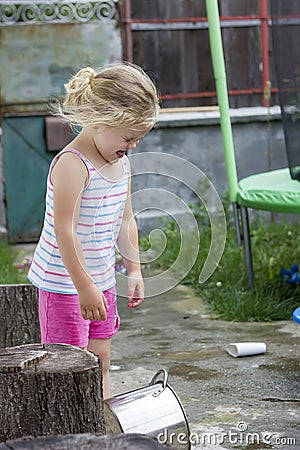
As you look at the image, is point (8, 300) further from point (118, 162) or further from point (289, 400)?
point (289, 400)

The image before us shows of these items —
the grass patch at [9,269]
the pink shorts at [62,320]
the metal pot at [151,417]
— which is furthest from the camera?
the grass patch at [9,269]

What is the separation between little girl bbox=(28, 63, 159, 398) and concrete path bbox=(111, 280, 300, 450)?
0.51 meters

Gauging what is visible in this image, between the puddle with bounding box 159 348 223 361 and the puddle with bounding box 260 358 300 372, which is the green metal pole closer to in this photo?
the puddle with bounding box 159 348 223 361

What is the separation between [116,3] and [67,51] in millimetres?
509

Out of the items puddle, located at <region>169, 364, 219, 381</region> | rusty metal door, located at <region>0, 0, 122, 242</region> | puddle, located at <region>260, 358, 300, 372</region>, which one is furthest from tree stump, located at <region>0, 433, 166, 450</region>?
rusty metal door, located at <region>0, 0, 122, 242</region>

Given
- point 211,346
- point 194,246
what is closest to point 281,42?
point 211,346

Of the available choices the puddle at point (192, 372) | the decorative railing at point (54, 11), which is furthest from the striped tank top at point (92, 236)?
the decorative railing at point (54, 11)

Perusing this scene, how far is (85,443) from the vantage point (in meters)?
1.97

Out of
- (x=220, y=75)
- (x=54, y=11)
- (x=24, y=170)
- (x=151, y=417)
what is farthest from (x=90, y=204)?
(x=54, y=11)

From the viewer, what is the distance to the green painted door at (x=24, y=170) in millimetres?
6801

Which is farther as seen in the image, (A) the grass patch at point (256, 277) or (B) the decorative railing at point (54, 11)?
(B) the decorative railing at point (54, 11)

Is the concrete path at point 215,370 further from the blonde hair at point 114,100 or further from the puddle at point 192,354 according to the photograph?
the blonde hair at point 114,100

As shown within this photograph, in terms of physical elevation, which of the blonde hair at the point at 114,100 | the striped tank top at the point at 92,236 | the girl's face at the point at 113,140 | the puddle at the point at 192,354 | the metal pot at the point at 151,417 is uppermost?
the blonde hair at the point at 114,100

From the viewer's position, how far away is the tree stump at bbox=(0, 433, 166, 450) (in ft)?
6.37
